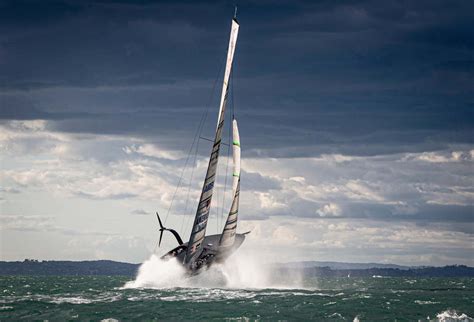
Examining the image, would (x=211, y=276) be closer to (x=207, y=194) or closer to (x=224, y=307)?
(x=207, y=194)

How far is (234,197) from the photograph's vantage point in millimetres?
86625

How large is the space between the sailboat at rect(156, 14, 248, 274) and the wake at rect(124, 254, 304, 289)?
1216 millimetres

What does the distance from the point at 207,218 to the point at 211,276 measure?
7.65m

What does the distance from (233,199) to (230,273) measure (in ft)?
36.8

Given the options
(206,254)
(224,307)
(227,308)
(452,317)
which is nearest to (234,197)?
(206,254)

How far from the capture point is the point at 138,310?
Answer: 57.4 metres

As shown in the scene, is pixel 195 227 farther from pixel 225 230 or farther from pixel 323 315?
pixel 323 315

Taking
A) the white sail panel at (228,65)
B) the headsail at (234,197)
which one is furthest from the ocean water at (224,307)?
the white sail panel at (228,65)

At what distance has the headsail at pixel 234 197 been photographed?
8575 centimetres

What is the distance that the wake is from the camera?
87500 millimetres

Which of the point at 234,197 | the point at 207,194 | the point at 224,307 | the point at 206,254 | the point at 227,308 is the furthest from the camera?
the point at 206,254

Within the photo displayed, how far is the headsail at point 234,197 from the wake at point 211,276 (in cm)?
442

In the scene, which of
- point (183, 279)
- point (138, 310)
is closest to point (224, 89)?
point (183, 279)

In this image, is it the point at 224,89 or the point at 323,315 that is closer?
the point at 323,315
